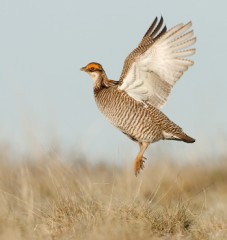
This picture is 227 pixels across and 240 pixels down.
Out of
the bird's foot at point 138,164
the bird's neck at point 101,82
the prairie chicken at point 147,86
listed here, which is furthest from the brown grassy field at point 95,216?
the bird's neck at point 101,82

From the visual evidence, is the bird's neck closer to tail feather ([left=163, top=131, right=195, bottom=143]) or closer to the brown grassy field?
tail feather ([left=163, top=131, right=195, bottom=143])

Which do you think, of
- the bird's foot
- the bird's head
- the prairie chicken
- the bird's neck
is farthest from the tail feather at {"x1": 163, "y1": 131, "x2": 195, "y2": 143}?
the bird's head

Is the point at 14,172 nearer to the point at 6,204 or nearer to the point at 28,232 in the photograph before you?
the point at 6,204

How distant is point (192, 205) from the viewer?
7.37 metres

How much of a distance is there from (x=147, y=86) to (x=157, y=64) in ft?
1.09

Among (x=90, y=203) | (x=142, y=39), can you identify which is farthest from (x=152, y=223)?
(x=142, y=39)

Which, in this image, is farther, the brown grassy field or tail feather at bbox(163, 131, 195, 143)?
tail feather at bbox(163, 131, 195, 143)

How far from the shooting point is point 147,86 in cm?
748

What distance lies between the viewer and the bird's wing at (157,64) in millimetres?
7086

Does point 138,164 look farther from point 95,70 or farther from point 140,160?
point 95,70

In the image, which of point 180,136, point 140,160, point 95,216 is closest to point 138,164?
point 140,160

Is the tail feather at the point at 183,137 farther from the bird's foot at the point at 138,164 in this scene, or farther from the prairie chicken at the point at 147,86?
the bird's foot at the point at 138,164

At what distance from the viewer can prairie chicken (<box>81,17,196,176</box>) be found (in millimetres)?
7125

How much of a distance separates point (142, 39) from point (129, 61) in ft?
1.07
